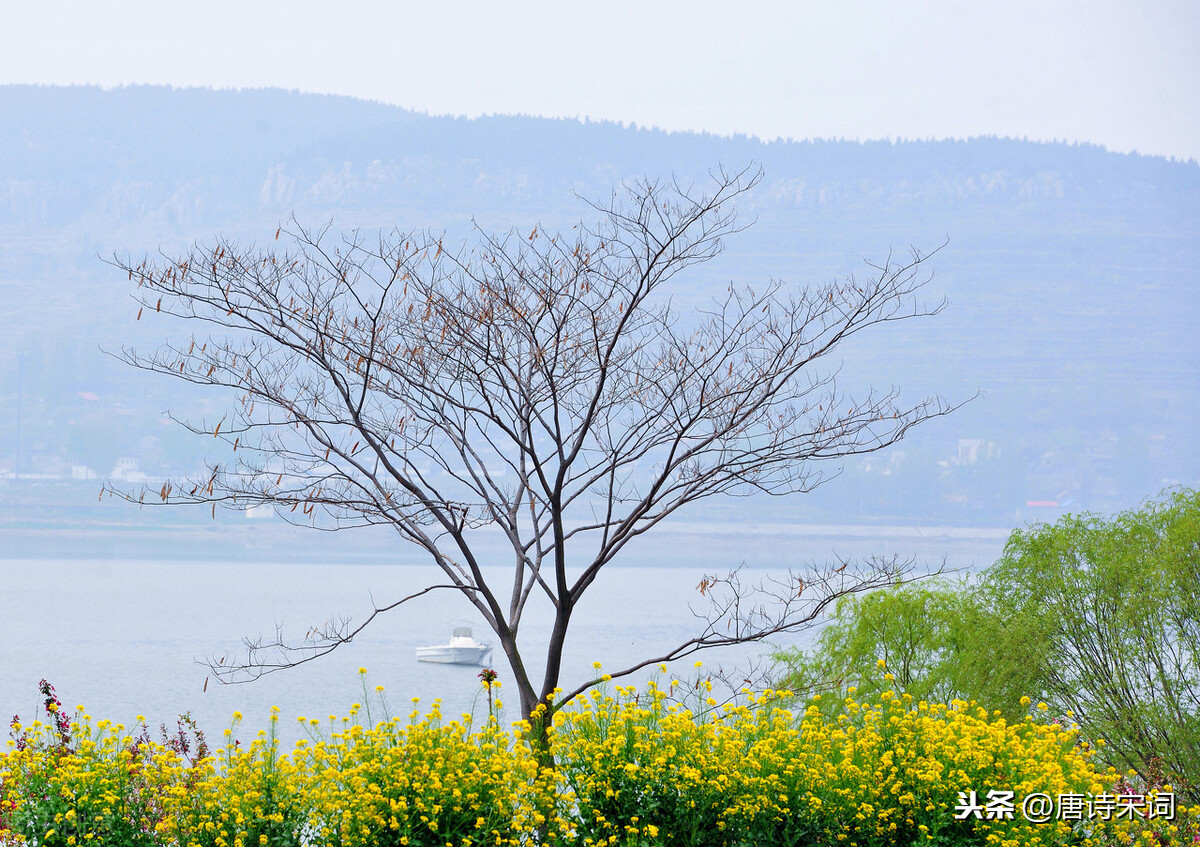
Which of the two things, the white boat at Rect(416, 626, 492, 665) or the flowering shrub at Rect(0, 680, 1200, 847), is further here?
the white boat at Rect(416, 626, 492, 665)

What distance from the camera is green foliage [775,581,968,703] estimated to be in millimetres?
17266

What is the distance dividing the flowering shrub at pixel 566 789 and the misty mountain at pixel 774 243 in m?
87.4

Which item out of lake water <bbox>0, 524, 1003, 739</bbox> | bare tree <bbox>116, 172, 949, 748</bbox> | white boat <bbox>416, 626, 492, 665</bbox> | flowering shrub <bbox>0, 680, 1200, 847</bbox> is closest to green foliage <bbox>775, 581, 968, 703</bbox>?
lake water <bbox>0, 524, 1003, 739</bbox>

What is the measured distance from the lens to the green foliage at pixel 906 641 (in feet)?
56.6

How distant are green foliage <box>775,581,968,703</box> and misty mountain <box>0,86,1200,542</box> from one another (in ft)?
247

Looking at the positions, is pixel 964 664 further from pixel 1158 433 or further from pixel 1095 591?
pixel 1158 433

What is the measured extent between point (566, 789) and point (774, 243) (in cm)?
11681

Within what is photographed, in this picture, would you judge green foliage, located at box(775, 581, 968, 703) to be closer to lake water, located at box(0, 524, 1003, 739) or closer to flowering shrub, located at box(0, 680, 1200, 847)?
lake water, located at box(0, 524, 1003, 739)

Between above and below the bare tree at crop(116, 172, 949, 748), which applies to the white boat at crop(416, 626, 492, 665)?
below

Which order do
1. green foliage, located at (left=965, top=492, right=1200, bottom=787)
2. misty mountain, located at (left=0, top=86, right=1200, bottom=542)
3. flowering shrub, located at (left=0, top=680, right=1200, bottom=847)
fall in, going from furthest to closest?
misty mountain, located at (left=0, top=86, right=1200, bottom=542)
green foliage, located at (left=965, top=492, right=1200, bottom=787)
flowering shrub, located at (left=0, top=680, right=1200, bottom=847)

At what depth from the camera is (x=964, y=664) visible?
1645 cm

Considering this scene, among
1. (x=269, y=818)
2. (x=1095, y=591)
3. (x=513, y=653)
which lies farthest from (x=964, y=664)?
(x=269, y=818)

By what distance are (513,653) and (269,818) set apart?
1.73m

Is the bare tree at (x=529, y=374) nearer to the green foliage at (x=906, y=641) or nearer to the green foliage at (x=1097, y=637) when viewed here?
the green foliage at (x=1097, y=637)
